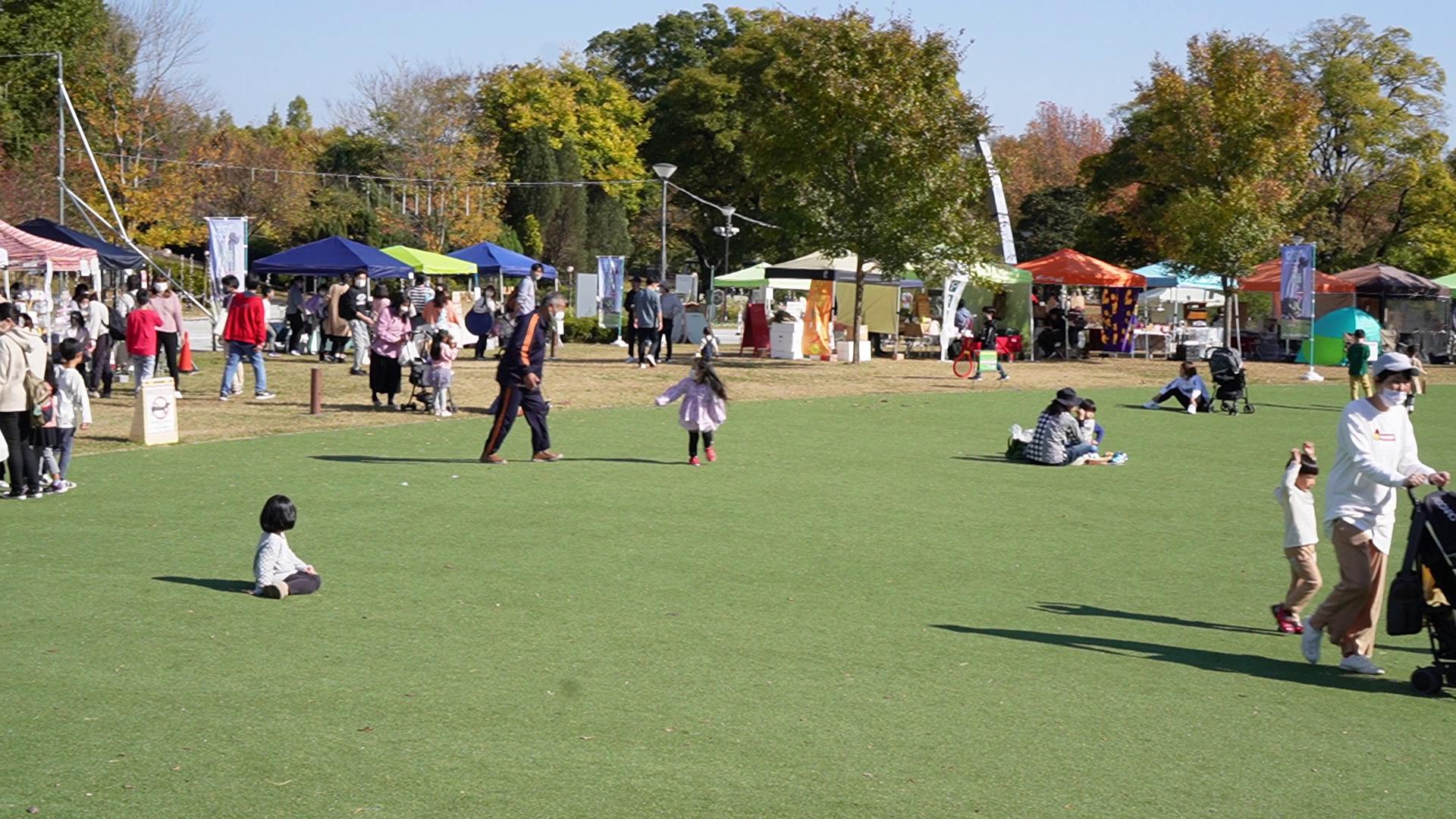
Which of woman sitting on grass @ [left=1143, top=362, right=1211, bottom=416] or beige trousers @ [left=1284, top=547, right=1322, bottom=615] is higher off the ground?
woman sitting on grass @ [left=1143, top=362, right=1211, bottom=416]

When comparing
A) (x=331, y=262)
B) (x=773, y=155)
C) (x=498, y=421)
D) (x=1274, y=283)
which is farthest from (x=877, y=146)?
(x=498, y=421)

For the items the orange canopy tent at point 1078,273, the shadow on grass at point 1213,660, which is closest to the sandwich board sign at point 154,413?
the shadow on grass at point 1213,660

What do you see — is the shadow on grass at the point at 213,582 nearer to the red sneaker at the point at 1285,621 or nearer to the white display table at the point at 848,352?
the red sneaker at the point at 1285,621

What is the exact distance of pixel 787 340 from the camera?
33719 mm

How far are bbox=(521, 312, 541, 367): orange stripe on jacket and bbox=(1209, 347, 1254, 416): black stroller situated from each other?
13416 mm

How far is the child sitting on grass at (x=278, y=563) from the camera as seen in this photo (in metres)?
8.77

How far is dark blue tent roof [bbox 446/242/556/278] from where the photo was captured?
36.2 m

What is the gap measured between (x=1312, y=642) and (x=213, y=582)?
21.6 feet

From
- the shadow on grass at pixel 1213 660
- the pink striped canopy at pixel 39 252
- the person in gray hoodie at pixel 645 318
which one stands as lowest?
the shadow on grass at pixel 1213 660

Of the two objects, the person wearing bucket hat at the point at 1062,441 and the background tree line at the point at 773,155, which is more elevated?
the background tree line at the point at 773,155

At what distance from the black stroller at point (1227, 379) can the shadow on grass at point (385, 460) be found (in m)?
13.8

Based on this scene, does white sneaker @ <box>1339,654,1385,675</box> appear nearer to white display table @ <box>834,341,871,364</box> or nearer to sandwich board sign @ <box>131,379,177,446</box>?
sandwich board sign @ <box>131,379,177,446</box>

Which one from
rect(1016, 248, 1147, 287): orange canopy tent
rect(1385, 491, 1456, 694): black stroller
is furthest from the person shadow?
rect(1016, 248, 1147, 287): orange canopy tent

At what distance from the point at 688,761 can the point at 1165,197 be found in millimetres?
42930
